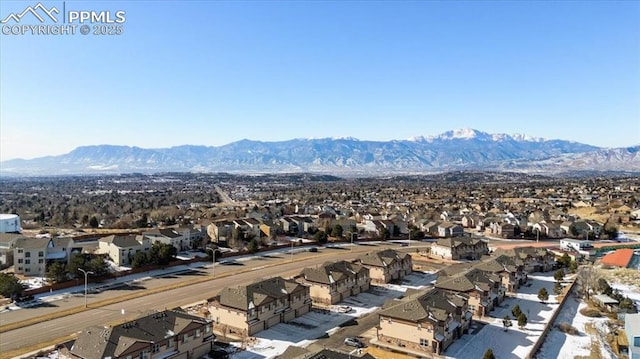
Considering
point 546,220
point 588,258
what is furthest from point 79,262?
point 546,220

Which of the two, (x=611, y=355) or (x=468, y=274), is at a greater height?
(x=468, y=274)

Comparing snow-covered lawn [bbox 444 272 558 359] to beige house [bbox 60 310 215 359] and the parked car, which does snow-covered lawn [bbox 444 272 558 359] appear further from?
beige house [bbox 60 310 215 359]

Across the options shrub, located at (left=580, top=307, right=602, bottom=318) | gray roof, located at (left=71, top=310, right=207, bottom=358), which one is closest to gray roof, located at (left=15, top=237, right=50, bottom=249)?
gray roof, located at (left=71, top=310, right=207, bottom=358)

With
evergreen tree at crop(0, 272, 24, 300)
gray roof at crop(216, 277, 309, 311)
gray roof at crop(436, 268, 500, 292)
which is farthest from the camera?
evergreen tree at crop(0, 272, 24, 300)

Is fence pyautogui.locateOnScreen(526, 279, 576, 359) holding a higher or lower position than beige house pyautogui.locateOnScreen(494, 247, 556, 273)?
lower

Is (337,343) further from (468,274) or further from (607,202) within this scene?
(607,202)

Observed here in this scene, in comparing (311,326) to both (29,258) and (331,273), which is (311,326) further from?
(29,258)
